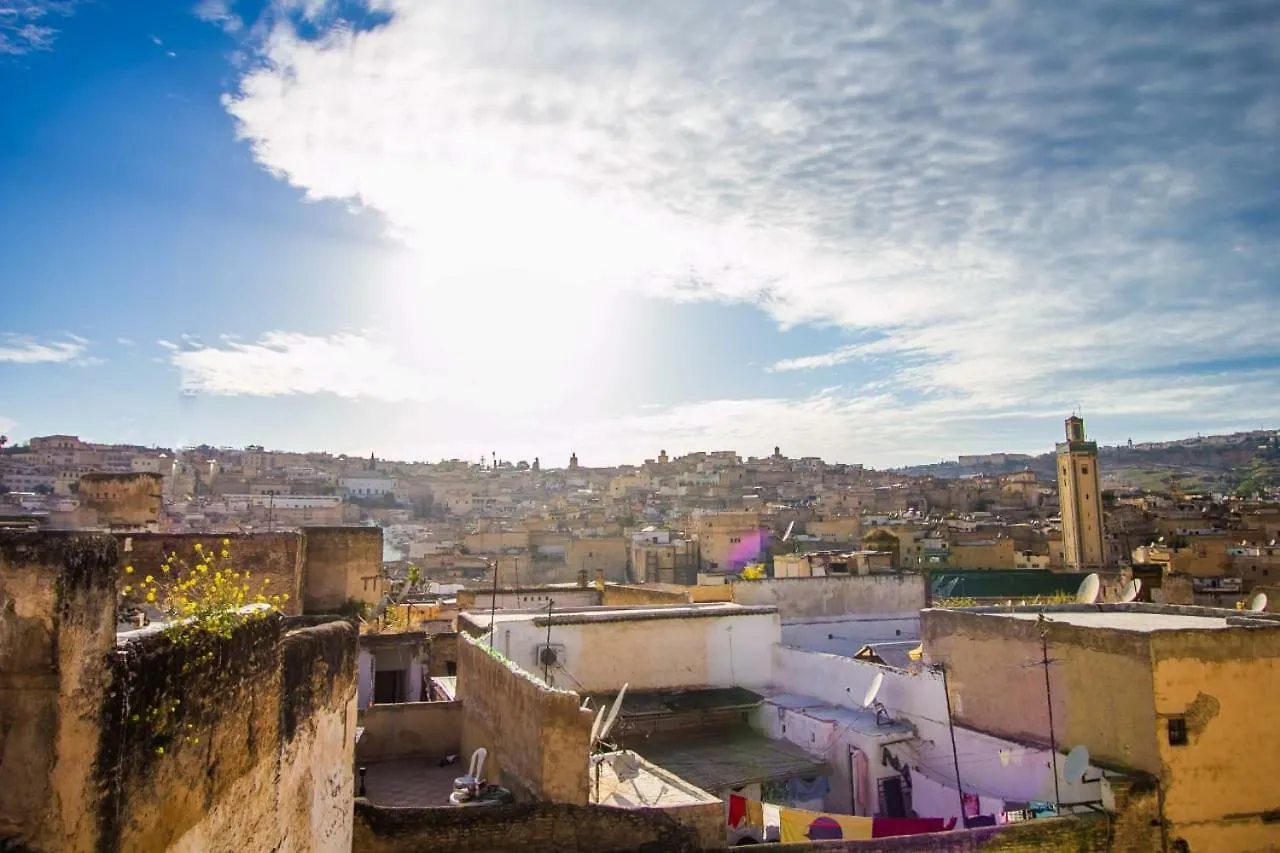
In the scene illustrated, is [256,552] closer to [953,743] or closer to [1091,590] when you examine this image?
[953,743]

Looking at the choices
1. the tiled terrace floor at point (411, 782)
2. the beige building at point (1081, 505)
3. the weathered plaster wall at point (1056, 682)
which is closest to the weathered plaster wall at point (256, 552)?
the tiled terrace floor at point (411, 782)

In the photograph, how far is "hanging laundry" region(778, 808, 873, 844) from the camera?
36.2 feet

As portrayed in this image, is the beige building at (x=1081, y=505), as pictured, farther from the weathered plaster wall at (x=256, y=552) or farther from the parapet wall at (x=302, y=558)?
the weathered plaster wall at (x=256, y=552)

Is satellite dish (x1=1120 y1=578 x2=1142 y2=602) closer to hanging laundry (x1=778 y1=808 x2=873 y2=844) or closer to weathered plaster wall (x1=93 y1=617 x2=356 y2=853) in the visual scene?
hanging laundry (x1=778 y1=808 x2=873 y2=844)

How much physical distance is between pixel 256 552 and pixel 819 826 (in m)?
9.23

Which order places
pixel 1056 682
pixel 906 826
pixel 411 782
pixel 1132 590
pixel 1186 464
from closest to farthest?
1. pixel 906 826
2. pixel 1056 682
3. pixel 411 782
4. pixel 1132 590
5. pixel 1186 464

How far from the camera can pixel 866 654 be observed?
17422mm

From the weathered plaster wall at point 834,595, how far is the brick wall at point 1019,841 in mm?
10361

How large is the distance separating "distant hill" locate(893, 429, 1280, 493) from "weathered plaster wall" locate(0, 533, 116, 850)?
114 m

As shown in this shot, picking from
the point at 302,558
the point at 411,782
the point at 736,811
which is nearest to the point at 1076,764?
the point at 736,811

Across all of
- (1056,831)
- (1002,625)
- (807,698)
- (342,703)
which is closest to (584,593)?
(807,698)

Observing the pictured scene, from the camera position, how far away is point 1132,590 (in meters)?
16.5

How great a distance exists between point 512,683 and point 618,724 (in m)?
4.86

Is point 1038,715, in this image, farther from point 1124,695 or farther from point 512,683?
point 512,683
